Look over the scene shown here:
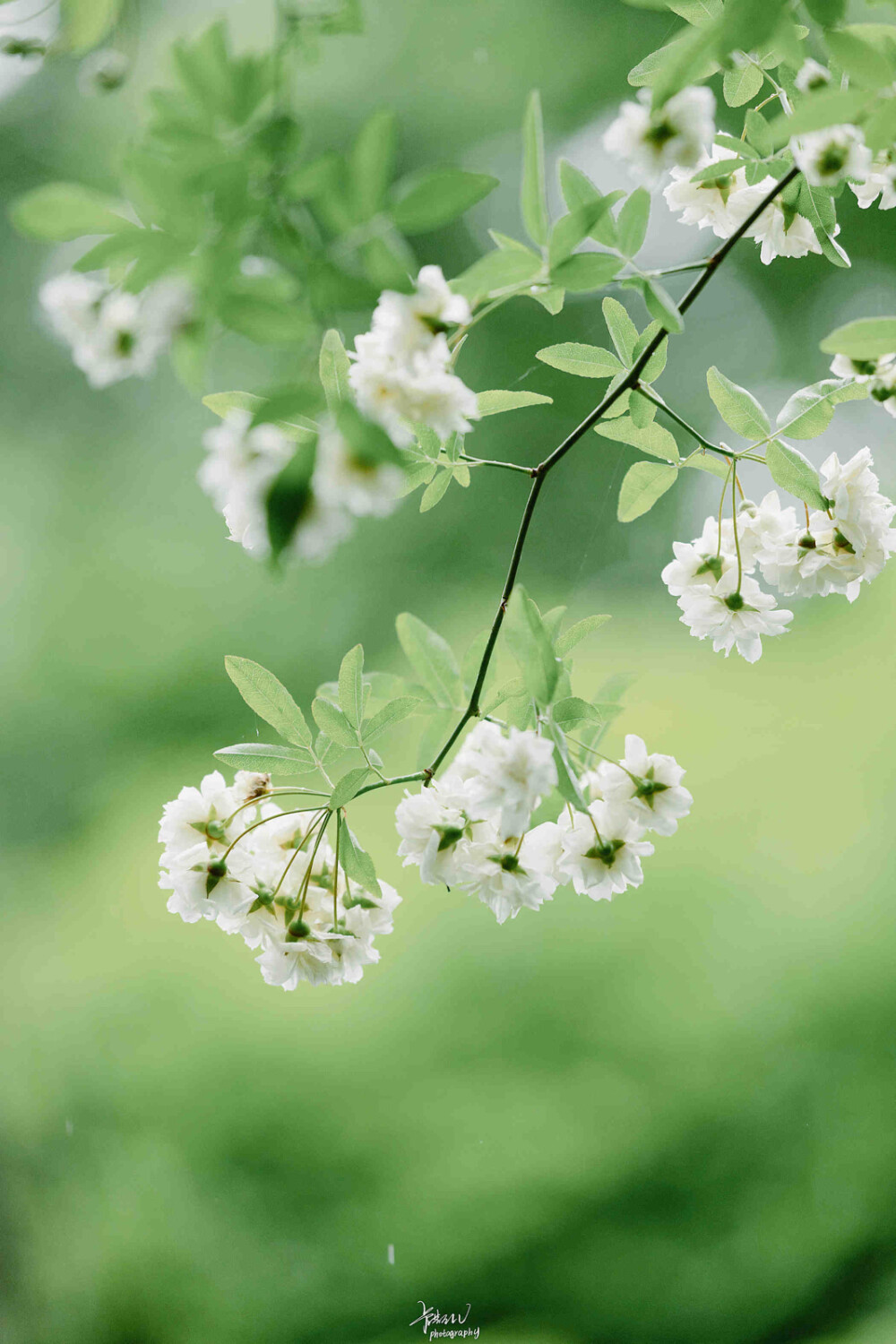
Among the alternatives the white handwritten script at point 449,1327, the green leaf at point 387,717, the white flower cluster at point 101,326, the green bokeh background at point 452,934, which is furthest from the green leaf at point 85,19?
the white handwritten script at point 449,1327

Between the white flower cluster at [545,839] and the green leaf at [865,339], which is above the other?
the green leaf at [865,339]

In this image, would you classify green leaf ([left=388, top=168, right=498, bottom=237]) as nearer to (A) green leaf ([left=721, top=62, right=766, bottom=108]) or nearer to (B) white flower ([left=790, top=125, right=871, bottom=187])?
(B) white flower ([left=790, top=125, right=871, bottom=187])

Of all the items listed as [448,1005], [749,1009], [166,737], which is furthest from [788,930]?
[166,737]

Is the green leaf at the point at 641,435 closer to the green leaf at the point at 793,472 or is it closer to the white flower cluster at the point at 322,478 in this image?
the green leaf at the point at 793,472

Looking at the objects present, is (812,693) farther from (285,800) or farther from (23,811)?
(23,811)

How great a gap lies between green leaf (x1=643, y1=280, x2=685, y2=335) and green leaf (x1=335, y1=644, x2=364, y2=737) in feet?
0.75

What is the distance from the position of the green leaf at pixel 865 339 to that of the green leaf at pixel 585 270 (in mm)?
98

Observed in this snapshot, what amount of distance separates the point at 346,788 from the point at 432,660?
0.11 m

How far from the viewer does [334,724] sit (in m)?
0.53

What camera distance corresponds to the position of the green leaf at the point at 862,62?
35 cm

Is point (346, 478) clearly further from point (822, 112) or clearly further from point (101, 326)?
point (822, 112)

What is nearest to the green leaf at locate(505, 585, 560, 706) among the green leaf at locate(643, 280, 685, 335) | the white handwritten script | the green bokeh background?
the green leaf at locate(643, 280, 685, 335)

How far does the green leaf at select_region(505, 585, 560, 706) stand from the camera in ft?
1.40

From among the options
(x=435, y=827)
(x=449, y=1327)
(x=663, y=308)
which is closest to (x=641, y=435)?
(x=663, y=308)
